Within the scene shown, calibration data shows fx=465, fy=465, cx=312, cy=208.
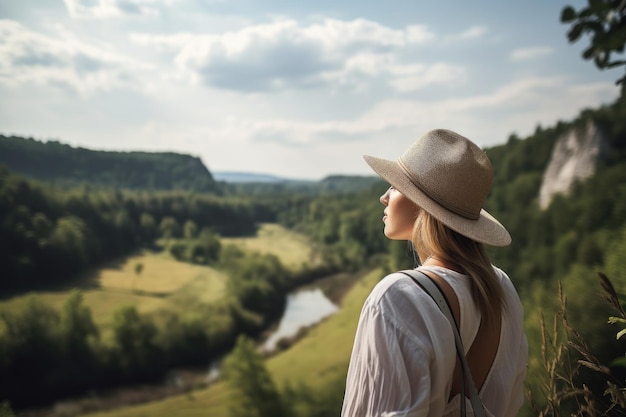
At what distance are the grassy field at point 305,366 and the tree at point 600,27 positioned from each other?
23646 millimetres

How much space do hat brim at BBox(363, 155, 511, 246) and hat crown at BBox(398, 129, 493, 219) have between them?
0.05ft

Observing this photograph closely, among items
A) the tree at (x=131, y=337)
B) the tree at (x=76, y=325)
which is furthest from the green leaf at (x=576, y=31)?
the tree at (x=131, y=337)

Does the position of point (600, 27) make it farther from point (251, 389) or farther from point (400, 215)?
point (251, 389)

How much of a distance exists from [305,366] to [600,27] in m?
30.9

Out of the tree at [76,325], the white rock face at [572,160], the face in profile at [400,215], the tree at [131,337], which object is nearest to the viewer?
the face in profile at [400,215]

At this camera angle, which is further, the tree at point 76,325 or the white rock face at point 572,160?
the tree at point 76,325

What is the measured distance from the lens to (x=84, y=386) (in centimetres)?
2214

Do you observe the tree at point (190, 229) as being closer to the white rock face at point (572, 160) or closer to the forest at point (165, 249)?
→ the forest at point (165, 249)

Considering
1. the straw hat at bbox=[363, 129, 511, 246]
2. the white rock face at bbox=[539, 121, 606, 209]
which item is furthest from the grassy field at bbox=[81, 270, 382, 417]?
the straw hat at bbox=[363, 129, 511, 246]

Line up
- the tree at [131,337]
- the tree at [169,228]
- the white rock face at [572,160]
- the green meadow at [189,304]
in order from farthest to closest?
the tree at [169,228] → the tree at [131,337] → the green meadow at [189,304] → the white rock face at [572,160]

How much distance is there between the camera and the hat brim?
930mm

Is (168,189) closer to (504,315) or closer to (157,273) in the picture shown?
(157,273)

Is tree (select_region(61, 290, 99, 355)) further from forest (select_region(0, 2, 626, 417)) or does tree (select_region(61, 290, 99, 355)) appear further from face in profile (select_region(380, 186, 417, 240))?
face in profile (select_region(380, 186, 417, 240))

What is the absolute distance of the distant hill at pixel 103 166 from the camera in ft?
63.9
